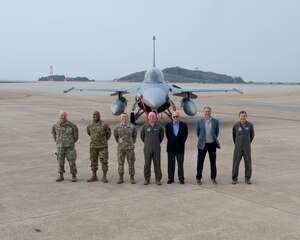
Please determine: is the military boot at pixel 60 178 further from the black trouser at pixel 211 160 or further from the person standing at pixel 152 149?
the black trouser at pixel 211 160

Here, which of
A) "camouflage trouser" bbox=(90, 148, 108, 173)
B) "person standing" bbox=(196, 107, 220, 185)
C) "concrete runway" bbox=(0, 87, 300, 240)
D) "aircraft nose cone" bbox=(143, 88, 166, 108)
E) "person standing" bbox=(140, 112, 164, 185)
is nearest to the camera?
"concrete runway" bbox=(0, 87, 300, 240)

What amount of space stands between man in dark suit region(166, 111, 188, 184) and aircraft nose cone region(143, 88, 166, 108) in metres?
7.00

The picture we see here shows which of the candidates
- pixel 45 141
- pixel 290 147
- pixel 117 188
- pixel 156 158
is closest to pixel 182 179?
pixel 156 158

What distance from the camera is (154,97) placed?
1544 cm

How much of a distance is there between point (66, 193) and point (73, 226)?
1826mm

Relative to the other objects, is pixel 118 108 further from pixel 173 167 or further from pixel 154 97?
pixel 173 167

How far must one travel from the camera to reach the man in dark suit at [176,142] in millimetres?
8102

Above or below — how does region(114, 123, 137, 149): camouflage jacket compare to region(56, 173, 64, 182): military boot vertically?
above

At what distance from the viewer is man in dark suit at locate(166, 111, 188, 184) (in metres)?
8.10

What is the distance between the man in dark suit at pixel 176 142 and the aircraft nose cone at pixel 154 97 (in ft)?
23.0

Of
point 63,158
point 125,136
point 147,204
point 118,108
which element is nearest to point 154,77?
point 118,108

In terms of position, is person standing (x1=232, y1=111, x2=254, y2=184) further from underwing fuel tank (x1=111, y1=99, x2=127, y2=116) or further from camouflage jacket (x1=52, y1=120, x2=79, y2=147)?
underwing fuel tank (x1=111, y1=99, x2=127, y2=116)

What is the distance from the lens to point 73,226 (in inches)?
219

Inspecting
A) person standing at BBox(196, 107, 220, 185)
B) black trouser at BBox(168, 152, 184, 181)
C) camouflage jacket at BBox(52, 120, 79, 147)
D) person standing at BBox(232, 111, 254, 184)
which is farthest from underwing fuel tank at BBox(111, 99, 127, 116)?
person standing at BBox(232, 111, 254, 184)
